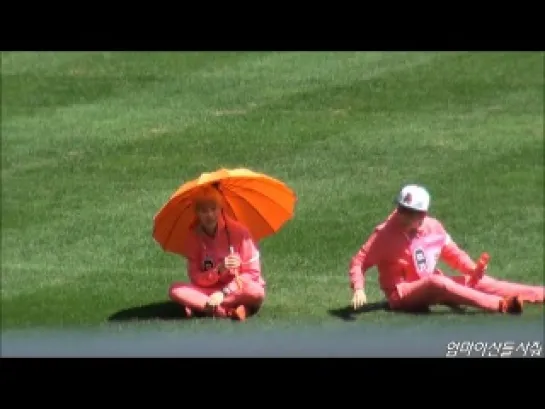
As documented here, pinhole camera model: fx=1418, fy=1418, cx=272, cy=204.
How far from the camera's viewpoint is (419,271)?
958cm

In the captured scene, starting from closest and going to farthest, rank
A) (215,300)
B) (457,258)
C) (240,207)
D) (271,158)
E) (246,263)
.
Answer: (215,300) < (246,263) < (457,258) < (240,207) < (271,158)

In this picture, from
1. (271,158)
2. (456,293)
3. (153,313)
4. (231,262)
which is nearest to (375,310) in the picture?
(456,293)

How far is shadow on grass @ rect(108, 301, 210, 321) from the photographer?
980 centimetres

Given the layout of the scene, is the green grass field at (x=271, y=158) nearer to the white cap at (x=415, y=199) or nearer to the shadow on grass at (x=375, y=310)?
the shadow on grass at (x=375, y=310)

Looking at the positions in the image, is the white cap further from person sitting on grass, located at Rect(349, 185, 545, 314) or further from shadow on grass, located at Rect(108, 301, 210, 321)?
shadow on grass, located at Rect(108, 301, 210, 321)

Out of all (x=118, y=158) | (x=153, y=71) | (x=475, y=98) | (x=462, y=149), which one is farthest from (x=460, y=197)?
(x=153, y=71)

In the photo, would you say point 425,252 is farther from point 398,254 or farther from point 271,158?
point 271,158

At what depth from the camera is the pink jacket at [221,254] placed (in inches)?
379

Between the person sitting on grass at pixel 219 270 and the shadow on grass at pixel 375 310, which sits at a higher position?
the person sitting on grass at pixel 219 270

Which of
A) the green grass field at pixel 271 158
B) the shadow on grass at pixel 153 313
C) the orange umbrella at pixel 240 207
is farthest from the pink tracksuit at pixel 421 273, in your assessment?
the shadow on grass at pixel 153 313

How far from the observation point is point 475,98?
14406mm

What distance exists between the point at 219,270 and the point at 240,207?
56 cm

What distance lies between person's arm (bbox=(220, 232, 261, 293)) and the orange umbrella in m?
0.35

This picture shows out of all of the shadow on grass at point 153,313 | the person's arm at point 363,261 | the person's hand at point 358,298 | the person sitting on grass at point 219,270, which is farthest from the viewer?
the shadow on grass at point 153,313
